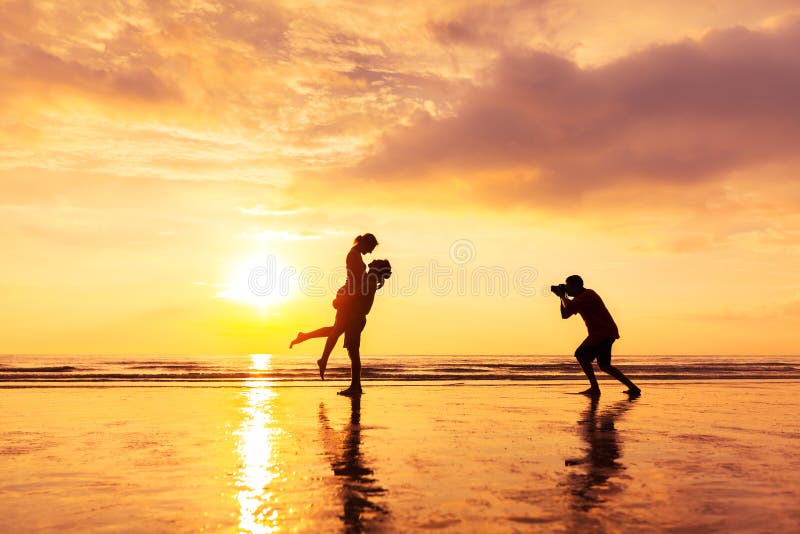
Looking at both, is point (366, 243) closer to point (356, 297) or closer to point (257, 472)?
point (356, 297)

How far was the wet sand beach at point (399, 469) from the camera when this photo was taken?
3.32m

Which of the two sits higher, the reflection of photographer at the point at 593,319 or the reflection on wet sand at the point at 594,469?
the reflection of photographer at the point at 593,319

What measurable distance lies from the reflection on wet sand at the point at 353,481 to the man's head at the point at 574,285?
19.3 feet

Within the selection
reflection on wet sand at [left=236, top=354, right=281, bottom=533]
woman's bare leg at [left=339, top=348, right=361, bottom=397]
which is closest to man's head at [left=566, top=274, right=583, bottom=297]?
woman's bare leg at [left=339, top=348, right=361, bottom=397]

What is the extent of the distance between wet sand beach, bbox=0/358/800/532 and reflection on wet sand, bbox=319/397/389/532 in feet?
0.05

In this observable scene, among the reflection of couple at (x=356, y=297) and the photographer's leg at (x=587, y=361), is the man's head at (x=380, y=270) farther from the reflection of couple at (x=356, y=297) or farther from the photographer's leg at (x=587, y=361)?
the photographer's leg at (x=587, y=361)

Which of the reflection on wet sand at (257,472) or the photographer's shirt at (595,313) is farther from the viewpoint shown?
the photographer's shirt at (595,313)

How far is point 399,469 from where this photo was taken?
4.59 meters

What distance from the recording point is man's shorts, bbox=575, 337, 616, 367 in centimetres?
1155

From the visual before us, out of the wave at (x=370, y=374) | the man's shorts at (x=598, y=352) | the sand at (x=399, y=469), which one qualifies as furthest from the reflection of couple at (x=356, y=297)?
the wave at (x=370, y=374)

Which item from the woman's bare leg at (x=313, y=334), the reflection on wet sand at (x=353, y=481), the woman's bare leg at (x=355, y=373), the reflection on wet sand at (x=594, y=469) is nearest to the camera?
the reflection on wet sand at (x=353, y=481)

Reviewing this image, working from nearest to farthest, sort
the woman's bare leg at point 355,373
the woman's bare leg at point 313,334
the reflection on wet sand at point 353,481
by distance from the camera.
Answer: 1. the reflection on wet sand at point 353,481
2. the woman's bare leg at point 355,373
3. the woman's bare leg at point 313,334

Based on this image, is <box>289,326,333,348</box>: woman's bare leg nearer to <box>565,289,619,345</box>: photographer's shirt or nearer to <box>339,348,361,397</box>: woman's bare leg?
<box>339,348,361,397</box>: woman's bare leg

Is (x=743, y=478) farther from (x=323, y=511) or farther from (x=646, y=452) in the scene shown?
(x=323, y=511)
